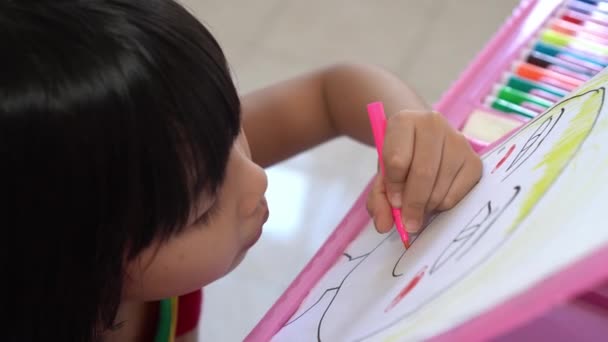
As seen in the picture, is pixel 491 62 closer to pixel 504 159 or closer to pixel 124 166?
pixel 504 159

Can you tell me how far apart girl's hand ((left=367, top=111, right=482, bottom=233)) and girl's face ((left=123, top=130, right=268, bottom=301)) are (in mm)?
77

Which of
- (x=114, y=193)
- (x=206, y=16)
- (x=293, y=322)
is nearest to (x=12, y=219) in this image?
(x=114, y=193)

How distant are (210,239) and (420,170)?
13cm

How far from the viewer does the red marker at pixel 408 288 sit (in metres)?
0.32

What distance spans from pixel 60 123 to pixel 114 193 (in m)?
0.05

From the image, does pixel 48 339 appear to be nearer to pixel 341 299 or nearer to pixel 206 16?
pixel 341 299

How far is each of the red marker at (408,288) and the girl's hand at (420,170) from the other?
0.08 metres

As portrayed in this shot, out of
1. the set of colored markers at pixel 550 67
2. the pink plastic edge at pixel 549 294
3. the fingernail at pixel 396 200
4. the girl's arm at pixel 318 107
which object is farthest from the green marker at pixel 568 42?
the pink plastic edge at pixel 549 294

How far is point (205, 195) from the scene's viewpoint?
0.39 meters

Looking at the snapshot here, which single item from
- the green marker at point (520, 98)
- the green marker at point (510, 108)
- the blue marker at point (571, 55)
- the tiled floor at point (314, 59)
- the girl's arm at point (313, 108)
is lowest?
the tiled floor at point (314, 59)

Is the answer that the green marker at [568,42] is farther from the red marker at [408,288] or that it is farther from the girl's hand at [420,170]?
the red marker at [408,288]

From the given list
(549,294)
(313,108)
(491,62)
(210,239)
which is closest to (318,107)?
(313,108)

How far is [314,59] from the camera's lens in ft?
4.05

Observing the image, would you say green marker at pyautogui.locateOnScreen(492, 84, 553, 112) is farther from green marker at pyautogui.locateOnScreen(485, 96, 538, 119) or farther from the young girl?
the young girl
